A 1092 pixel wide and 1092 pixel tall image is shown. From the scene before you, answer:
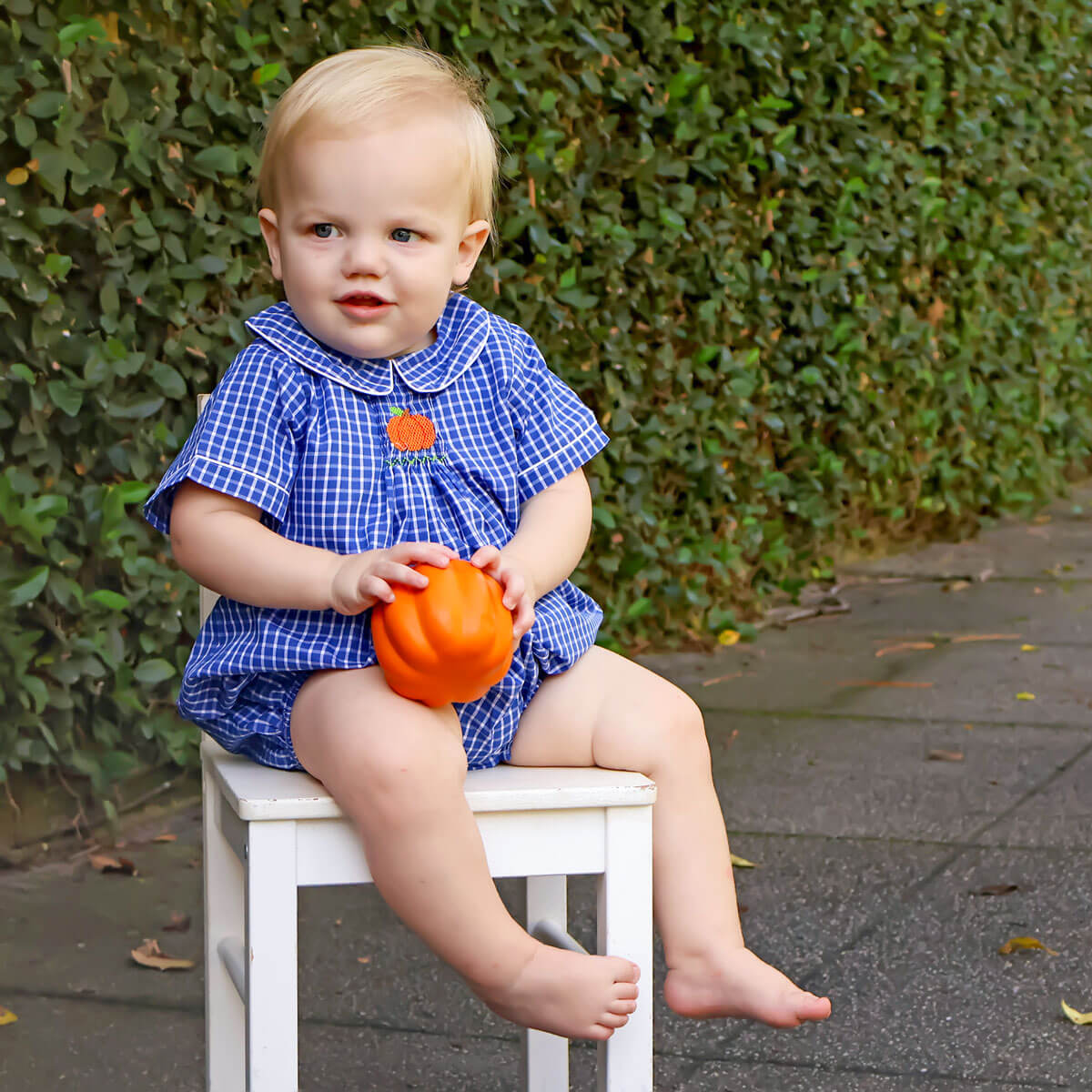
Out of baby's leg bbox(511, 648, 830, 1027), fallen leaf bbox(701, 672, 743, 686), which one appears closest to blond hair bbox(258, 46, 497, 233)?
baby's leg bbox(511, 648, 830, 1027)

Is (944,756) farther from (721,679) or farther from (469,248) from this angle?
(469,248)

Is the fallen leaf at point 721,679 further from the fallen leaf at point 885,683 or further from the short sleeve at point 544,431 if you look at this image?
the short sleeve at point 544,431

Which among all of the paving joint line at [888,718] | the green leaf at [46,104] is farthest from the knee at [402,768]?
the paving joint line at [888,718]

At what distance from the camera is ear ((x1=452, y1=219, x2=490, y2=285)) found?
6.27 ft

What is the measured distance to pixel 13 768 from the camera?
9.84ft

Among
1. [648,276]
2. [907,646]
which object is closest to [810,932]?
[648,276]

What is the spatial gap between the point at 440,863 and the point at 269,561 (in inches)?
14.3

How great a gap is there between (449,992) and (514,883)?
0.57 metres

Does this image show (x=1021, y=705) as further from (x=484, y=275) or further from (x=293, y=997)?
(x=293, y=997)

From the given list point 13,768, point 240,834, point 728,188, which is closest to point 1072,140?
point 728,188

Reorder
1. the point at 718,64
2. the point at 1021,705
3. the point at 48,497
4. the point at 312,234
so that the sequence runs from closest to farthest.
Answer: the point at 312,234 < the point at 48,497 < the point at 1021,705 < the point at 718,64

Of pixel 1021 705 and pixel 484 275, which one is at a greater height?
pixel 484 275

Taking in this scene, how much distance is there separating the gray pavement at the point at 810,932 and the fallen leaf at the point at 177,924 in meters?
0.02

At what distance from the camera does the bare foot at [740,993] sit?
5.77 ft
